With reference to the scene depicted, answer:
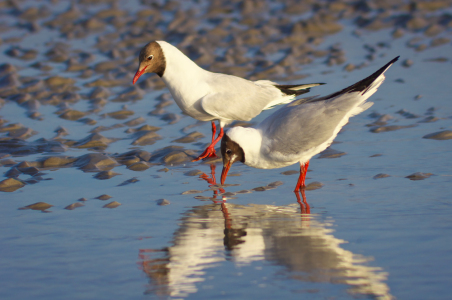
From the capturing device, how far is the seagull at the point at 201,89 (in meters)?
6.88

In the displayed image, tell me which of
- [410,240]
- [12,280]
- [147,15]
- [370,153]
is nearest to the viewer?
[12,280]

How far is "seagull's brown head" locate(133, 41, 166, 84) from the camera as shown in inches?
276

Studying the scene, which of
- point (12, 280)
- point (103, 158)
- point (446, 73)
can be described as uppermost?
point (446, 73)

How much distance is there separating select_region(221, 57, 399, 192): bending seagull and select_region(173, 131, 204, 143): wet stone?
1707mm

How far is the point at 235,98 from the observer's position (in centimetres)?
707

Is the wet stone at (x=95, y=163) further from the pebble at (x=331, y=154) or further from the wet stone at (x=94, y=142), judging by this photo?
the pebble at (x=331, y=154)

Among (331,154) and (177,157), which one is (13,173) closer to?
(177,157)

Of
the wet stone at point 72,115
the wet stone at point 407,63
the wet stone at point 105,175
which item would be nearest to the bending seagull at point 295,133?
the wet stone at point 105,175

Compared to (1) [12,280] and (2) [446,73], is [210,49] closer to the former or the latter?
(2) [446,73]

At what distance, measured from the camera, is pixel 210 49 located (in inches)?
442

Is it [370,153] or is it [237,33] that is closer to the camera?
[370,153]

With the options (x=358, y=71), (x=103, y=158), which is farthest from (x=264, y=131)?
(x=358, y=71)

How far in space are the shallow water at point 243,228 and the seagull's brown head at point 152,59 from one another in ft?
2.72

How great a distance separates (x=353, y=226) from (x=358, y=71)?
18.2ft
